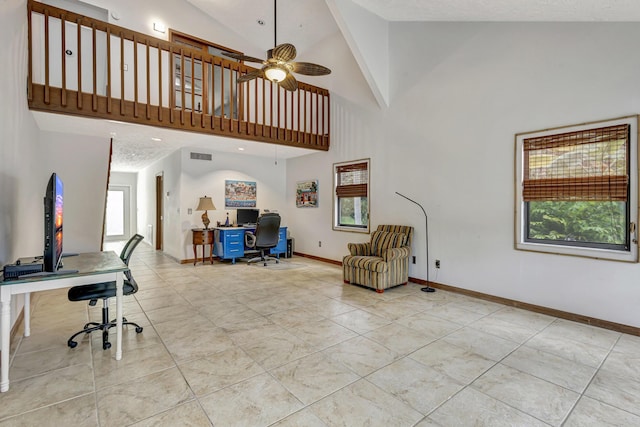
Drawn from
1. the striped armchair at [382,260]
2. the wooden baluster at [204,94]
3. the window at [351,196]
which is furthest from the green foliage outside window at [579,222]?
the wooden baluster at [204,94]

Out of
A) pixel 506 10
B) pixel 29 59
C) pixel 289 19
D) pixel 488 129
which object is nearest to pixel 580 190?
pixel 488 129

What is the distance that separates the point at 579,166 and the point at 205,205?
242 inches

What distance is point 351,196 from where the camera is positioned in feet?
20.2

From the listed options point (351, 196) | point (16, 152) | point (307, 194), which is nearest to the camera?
point (16, 152)

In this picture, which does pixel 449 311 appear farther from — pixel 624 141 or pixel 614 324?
pixel 624 141

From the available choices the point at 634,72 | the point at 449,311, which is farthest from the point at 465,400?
the point at 634,72

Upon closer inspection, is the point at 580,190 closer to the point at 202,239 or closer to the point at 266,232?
the point at 266,232

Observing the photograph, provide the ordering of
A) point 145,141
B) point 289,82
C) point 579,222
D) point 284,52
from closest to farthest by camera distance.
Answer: point 284,52
point 579,222
point 289,82
point 145,141

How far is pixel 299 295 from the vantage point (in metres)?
4.31

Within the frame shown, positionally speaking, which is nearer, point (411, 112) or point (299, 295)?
point (299, 295)

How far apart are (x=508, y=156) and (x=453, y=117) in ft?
3.22

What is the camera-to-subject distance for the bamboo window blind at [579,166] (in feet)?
10.2

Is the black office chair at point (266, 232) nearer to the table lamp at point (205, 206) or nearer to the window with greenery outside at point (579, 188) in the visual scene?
the table lamp at point (205, 206)

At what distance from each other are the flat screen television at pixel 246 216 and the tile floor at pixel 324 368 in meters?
3.18
